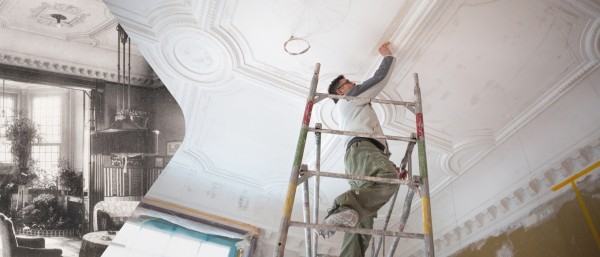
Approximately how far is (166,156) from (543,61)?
3367mm

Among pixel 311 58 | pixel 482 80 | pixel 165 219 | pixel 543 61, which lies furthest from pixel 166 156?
pixel 543 61

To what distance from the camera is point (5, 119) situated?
263cm

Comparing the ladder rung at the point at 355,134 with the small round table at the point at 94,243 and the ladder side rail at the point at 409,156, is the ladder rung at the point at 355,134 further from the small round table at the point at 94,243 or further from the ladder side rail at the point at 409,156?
the small round table at the point at 94,243

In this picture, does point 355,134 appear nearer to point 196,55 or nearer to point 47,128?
point 47,128

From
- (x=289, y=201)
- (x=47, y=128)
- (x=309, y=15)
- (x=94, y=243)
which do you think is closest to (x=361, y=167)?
(x=289, y=201)

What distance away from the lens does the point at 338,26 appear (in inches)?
152

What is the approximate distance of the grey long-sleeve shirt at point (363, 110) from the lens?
9.87ft

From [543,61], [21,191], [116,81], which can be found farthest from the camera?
[543,61]

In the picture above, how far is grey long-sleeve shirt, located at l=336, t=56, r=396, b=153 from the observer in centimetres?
301

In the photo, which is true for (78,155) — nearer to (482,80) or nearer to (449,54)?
(449,54)

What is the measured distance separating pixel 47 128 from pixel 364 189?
1907 mm

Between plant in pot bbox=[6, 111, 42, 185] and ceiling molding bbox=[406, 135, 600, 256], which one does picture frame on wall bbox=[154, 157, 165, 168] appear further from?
ceiling molding bbox=[406, 135, 600, 256]

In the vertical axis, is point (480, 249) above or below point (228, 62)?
below

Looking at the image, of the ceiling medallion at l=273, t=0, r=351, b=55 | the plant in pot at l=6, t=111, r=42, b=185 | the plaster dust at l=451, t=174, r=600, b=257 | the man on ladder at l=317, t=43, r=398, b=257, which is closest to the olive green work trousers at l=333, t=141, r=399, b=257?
the man on ladder at l=317, t=43, r=398, b=257
